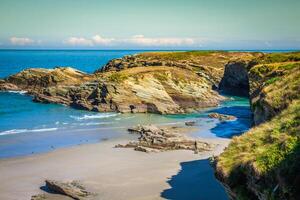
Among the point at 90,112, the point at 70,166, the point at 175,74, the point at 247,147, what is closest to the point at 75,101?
the point at 90,112

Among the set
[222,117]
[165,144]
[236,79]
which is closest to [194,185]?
[165,144]

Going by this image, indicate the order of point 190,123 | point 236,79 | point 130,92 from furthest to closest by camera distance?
1. point 236,79
2. point 130,92
3. point 190,123

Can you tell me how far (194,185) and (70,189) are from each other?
8412 mm

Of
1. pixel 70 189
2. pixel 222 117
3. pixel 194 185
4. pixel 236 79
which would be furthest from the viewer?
pixel 236 79

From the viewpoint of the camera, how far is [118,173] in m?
32.9

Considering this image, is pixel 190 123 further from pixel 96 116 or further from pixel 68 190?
pixel 68 190

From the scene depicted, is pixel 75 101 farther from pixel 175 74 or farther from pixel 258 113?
pixel 258 113

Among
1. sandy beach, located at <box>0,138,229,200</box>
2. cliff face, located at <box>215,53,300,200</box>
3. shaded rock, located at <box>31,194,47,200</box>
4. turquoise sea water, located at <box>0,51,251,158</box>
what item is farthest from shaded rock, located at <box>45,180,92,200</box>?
cliff face, located at <box>215,53,300,200</box>

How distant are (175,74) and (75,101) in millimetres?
20048

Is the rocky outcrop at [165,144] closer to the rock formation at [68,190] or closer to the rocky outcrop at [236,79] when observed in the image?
the rock formation at [68,190]

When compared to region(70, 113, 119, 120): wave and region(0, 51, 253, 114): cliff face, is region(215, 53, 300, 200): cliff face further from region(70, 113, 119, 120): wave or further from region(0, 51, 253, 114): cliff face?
region(0, 51, 253, 114): cliff face

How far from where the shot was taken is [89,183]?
30.2 meters

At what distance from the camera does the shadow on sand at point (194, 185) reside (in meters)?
26.9

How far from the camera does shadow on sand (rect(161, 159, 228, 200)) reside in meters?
26.9
